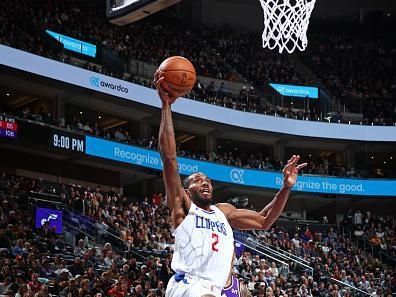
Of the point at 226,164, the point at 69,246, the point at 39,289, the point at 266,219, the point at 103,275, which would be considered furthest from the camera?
the point at 226,164

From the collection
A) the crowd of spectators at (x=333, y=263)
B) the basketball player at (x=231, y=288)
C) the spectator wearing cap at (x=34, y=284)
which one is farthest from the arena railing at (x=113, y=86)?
the basketball player at (x=231, y=288)

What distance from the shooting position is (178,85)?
5.89 meters

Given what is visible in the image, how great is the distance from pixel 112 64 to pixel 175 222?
70.8 feet

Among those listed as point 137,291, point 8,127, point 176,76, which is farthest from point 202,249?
point 8,127

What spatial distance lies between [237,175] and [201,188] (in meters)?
23.5

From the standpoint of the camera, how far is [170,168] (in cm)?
565

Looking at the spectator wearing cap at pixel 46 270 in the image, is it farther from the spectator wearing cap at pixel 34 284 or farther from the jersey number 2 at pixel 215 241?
the jersey number 2 at pixel 215 241

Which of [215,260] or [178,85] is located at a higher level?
[178,85]

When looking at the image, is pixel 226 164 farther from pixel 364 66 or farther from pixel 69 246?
pixel 69 246

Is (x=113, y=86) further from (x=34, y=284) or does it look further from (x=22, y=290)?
(x=22, y=290)

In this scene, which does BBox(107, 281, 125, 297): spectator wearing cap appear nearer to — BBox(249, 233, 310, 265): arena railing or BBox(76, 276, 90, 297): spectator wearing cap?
BBox(76, 276, 90, 297): spectator wearing cap

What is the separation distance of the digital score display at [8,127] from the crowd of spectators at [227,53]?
98.1 inches

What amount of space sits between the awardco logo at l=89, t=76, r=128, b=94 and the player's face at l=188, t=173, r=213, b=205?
64.9ft

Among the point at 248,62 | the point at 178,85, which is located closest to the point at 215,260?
the point at 178,85
